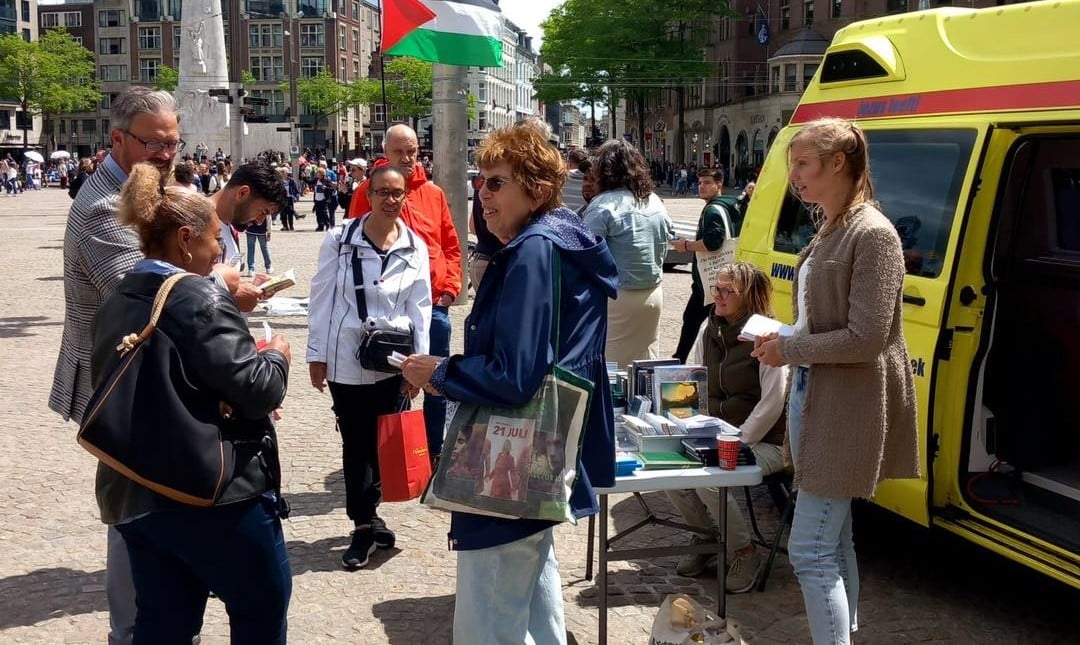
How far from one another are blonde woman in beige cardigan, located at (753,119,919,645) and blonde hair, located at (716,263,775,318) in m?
1.36

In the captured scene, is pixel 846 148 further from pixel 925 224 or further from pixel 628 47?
pixel 628 47

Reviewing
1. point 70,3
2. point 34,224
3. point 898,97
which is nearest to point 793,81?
point 34,224

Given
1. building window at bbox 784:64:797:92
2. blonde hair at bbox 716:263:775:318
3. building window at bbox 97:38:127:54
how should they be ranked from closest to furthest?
1. blonde hair at bbox 716:263:775:318
2. building window at bbox 784:64:797:92
3. building window at bbox 97:38:127:54

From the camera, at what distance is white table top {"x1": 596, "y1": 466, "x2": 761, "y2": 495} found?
12.7 ft

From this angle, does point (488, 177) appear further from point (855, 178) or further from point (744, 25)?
point (744, 25)

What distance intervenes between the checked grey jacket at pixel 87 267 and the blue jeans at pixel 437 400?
107 inches

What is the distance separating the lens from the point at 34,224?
2916 centimetres

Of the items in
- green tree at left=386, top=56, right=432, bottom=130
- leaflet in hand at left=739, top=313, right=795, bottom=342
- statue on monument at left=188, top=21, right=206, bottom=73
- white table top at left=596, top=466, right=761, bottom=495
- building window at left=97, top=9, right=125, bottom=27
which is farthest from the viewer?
building window at left=97, top=9, right=125, bottom=27

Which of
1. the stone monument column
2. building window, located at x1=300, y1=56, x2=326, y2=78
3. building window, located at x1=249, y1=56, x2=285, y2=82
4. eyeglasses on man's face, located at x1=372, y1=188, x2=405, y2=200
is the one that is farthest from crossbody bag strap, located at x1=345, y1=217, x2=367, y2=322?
building window, located at x1=249, y1=56, x2=285, y2=82

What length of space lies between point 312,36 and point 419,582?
10023 cm

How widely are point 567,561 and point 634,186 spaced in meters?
2.31

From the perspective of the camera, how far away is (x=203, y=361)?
267cm

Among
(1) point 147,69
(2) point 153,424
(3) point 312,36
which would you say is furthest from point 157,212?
(1) point 147,69

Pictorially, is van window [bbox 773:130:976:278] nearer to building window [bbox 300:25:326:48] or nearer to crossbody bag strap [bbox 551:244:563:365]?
crossbody bag strap [bbox 551:244:563:365]
